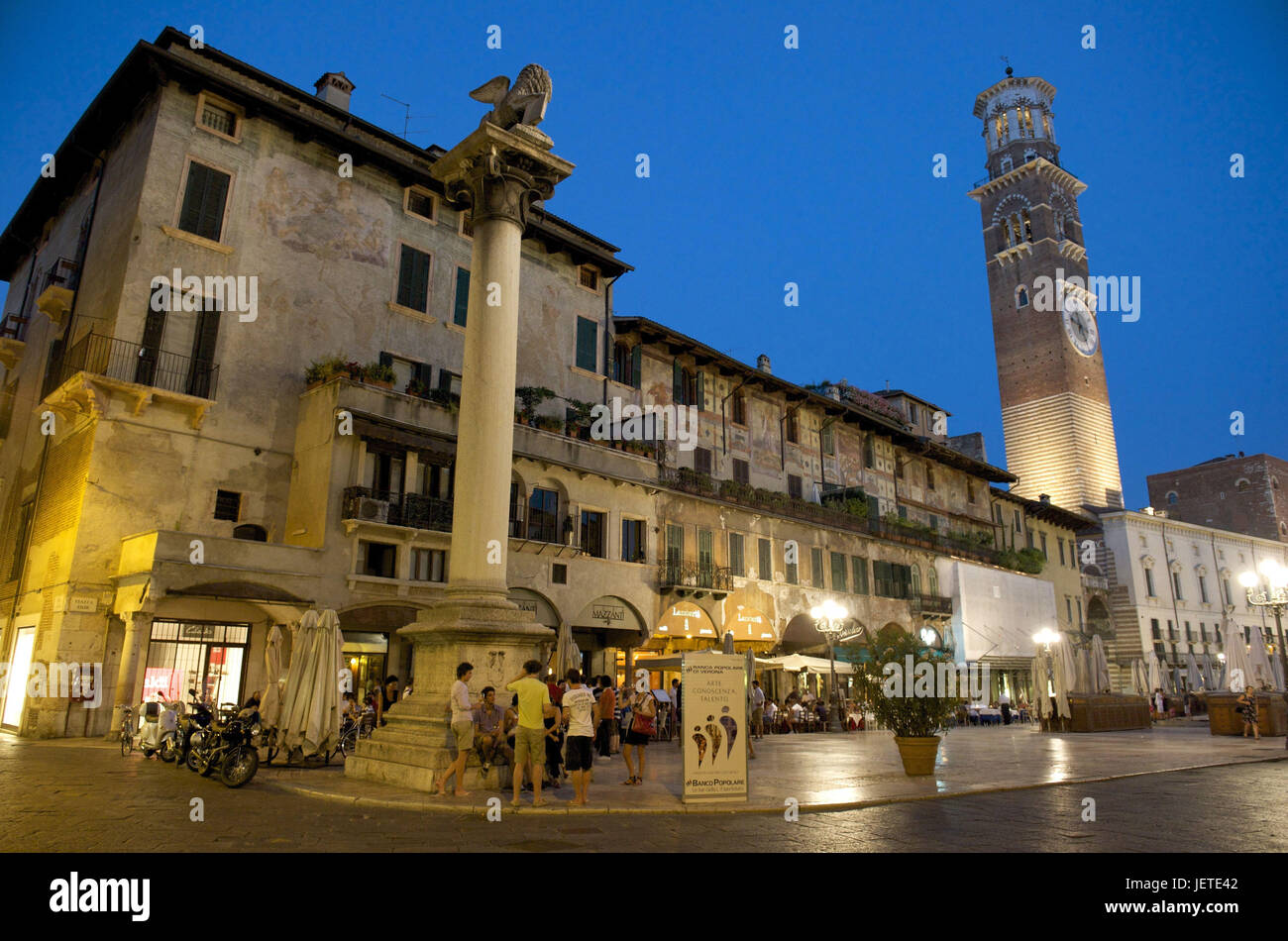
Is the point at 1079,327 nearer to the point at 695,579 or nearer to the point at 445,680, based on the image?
the point at 695,579

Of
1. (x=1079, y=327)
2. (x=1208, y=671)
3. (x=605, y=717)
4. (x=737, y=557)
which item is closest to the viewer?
(x=605, y=717)

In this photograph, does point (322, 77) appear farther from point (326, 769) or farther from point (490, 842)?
point (490, 842)

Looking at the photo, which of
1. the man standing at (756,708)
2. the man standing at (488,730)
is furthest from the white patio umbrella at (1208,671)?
the man standing at (488,730)

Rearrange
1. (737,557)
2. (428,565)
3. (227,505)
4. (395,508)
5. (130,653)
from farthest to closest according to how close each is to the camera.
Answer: (737,557)
(428,565)
(395,508)
(227,505)
(130,653)

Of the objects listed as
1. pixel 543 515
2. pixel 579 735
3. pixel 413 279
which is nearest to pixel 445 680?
pixel 579 735

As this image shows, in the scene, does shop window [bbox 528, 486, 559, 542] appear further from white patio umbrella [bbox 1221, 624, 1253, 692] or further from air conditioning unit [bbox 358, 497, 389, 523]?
white patio umbrella [bbox 1221, 624, 1253, 692]

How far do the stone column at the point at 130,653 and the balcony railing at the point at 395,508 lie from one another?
15.9 ft

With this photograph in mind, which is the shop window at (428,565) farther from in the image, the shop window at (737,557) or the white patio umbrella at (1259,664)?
the white patio umbrella at (1259,664)

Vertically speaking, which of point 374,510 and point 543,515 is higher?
point 543,515

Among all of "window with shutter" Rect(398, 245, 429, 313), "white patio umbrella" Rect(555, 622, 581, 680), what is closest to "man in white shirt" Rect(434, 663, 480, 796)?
Result: "white patio umbrella" Rect(555, 622, 581, 680)

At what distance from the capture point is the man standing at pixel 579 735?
973 centimetres

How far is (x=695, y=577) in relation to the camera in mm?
27875

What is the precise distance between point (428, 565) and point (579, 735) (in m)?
13.2

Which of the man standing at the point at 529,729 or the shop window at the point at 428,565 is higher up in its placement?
the shop window at the point at 428,565
